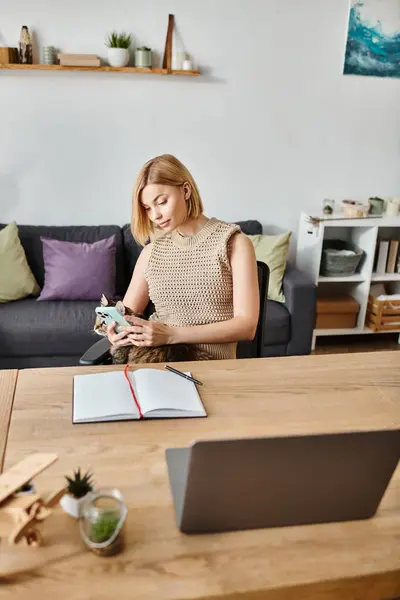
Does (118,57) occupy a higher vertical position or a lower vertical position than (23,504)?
higher

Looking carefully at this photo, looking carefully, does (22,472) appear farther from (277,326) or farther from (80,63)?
(80,63)

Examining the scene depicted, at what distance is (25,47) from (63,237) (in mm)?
1037

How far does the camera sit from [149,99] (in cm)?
329

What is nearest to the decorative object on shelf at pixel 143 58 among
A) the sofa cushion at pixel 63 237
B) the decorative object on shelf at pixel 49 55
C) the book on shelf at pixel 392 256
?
the decorative object on shelf at pixel 49 55

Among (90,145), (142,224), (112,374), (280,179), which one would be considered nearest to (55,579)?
(112,374)

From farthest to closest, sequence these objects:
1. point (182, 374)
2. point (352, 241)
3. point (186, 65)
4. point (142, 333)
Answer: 1. point (352, 241)
2. point (186, 65)
3. point (142, 333)
4. point (182, 374)

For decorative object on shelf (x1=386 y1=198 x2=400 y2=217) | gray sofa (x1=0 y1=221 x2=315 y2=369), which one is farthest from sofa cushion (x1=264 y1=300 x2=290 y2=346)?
decorative object on shelf (x1=386 y1=198 x2=400 y2=217)

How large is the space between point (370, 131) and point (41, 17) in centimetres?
208

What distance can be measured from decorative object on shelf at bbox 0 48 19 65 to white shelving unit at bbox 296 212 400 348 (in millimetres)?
1899

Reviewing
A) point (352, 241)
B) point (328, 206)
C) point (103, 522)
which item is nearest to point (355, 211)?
point (328, 206)

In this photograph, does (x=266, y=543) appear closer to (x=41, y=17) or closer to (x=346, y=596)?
(x=346, y=596)

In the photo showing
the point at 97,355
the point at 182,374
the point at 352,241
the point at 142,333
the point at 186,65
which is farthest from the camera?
the point at 352,241

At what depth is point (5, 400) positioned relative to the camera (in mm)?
1308

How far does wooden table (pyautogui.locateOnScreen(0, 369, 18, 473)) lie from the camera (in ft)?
3.75
